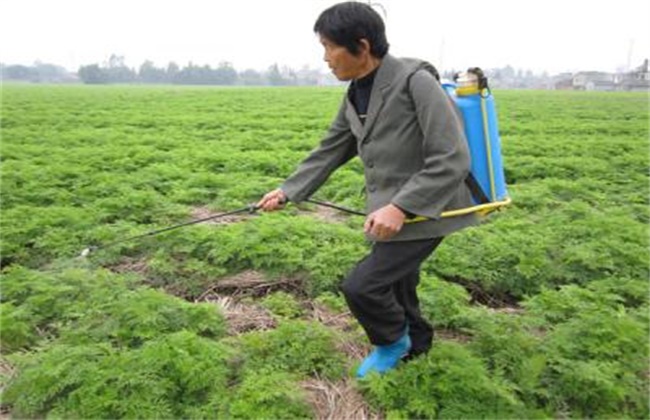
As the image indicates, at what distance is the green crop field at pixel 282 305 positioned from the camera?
11.5 feet

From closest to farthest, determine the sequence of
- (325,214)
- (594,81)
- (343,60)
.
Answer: (343,60), (325,214), (594,81)

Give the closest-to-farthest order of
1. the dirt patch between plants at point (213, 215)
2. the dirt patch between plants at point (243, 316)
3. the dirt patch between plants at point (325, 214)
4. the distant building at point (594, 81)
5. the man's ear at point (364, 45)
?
the man's ear at point (364, 45), the dirt patch between plants at point (243, 316), the dirt patch between plants at point (213, 215), the dirt patch between plants at point (325, 214), the distant building at point (594, 81)

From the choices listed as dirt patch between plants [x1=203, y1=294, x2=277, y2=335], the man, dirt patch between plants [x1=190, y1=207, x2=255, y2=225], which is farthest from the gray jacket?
dirt patch between plants [x1=190, y1=207, x2=255, y2=225]

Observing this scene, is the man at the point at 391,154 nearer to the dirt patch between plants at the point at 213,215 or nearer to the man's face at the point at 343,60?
the man's face at the point at 343,60

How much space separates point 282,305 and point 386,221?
2.27 m

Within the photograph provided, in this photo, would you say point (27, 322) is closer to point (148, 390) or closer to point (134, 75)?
point (148, 390)

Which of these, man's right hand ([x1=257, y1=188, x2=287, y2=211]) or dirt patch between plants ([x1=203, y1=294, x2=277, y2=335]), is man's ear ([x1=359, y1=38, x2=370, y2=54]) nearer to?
man's right hand ([x1=257, y1=188, x2=287, y2=211])

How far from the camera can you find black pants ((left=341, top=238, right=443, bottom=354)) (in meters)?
3.10

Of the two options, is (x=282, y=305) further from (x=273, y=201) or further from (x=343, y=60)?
(x=343, y=60)

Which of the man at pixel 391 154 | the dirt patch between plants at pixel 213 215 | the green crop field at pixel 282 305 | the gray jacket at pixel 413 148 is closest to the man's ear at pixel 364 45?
the man at pixel 391 154

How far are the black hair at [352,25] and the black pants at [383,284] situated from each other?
105 centimetres

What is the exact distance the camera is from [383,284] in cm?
310

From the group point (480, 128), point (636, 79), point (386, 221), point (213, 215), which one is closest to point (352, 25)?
point (480, 128)

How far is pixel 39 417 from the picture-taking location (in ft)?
11.4
